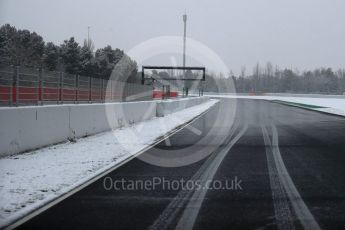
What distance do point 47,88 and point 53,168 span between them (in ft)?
16.5

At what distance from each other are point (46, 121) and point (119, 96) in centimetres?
1107

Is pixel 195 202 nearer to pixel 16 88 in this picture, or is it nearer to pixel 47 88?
pixel 16 88

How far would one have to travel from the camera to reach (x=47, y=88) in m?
14.9

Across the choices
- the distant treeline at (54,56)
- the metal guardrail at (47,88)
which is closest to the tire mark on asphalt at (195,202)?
the metal guardrail at (47,88)

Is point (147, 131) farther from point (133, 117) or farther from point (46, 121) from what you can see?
point (46, 121)

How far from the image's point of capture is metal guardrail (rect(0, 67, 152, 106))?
485 inches

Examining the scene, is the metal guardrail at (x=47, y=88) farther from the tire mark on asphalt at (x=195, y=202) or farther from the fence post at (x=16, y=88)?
the tire mark on asphalt at (x=195, y=202)

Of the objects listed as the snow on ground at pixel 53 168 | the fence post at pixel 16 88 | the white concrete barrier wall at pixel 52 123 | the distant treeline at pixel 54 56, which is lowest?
the snow on ground at pixel 53 168

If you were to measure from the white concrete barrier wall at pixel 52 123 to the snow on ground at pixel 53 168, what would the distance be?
295mm

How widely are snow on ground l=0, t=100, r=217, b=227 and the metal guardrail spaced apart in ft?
4.90

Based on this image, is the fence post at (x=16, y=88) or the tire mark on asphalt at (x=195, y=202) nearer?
the tire mark on asphalt at (x=195, y=202)

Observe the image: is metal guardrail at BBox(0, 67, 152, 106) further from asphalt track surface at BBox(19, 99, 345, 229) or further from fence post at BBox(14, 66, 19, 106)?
asphalt track surface at BBox(19, 99, 345, 229)

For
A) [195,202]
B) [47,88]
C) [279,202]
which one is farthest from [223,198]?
[47,88]

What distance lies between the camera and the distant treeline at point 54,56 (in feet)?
211
